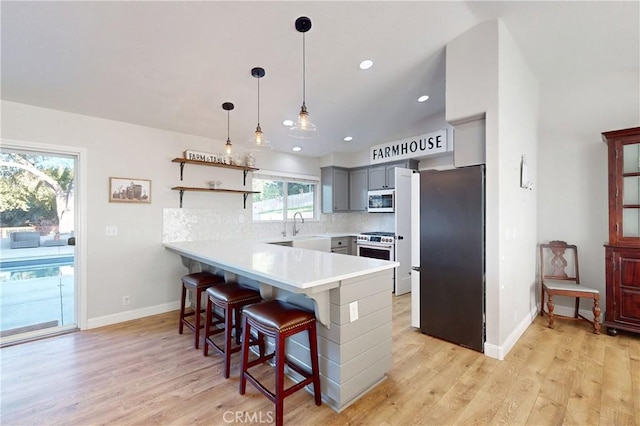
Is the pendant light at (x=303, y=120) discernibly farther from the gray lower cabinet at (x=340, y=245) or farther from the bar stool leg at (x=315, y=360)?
the gray lower cabinet at (x=340, y=245)

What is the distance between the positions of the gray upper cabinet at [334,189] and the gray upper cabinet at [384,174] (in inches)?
22.8

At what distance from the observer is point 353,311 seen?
198 cm

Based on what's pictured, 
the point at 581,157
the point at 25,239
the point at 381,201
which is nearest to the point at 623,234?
the point at 581,157

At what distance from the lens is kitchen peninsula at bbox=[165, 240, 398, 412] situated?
6.13 feet

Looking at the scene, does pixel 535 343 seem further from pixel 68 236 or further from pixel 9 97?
pixel 9 97

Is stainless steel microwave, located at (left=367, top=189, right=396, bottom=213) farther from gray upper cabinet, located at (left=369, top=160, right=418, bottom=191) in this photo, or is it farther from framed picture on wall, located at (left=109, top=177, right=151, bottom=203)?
framed picture on wall, located at (left=109, top=177, right=151, bottom=203)

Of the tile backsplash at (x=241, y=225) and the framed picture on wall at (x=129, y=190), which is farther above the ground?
the framed picture on wall at (x=129, y=190)

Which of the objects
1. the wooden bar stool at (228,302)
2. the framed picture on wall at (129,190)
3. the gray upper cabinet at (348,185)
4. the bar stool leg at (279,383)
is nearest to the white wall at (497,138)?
the bar stool leg at (279,383)

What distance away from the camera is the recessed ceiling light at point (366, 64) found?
115 inches

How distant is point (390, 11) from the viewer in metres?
2.35

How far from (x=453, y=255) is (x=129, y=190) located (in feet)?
12.2

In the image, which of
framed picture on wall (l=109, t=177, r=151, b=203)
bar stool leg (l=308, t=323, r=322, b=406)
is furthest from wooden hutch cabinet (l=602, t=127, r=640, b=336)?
framed picture on wall (l=109, t=177, r=151, b=203)

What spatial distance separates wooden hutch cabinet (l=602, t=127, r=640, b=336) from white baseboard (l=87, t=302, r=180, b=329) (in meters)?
5.05

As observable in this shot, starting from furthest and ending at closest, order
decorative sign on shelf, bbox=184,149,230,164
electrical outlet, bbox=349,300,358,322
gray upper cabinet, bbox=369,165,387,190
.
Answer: gray upper cabinet, bbox=369,165,387,190
decorative sign on shelf, bbox=184,149,230,164
electrical outlet, bbox=349,300,358,322
